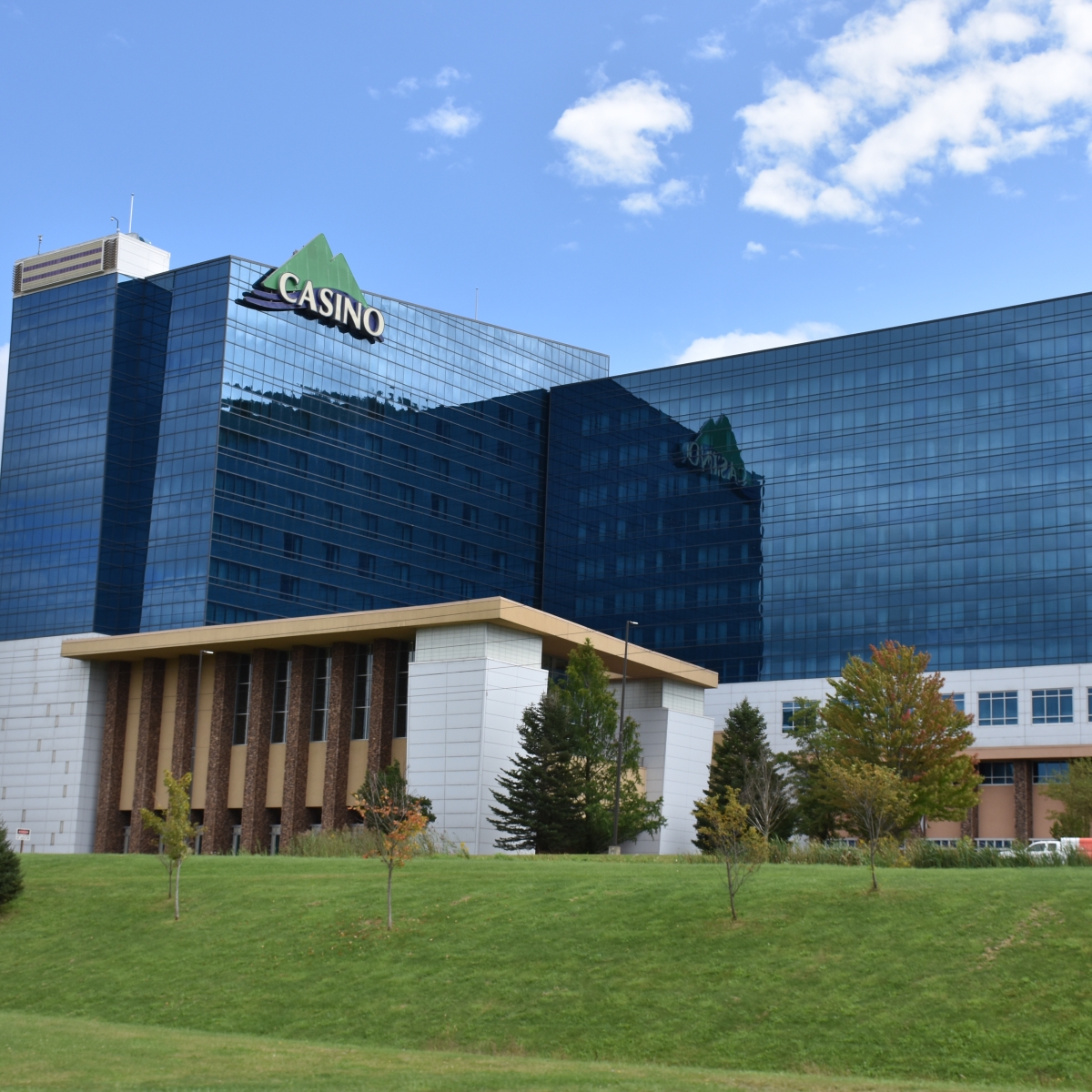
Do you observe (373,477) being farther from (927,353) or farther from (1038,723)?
(1038,723)

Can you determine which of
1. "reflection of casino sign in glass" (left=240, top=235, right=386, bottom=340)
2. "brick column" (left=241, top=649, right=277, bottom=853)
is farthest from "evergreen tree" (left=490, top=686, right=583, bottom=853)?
"reflection of casino sign in glass" (left=240, top=235, right=386, bottom=340)

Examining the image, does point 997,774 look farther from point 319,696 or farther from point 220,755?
point 220,755

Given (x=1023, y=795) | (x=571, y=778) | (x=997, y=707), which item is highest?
(x=997, y=707)

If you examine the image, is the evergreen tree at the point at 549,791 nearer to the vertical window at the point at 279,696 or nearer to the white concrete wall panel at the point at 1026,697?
the vertical window at the point at 279,696

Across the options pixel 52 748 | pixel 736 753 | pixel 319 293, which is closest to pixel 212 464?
pixel 319 293

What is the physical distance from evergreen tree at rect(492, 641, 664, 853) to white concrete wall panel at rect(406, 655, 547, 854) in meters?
3.43

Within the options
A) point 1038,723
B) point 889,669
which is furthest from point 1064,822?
point 1038,723

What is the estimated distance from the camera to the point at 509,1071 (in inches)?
854

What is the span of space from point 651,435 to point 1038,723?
144ft

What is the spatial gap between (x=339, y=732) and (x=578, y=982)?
4684 cm

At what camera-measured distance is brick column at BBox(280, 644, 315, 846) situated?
73.9 meters

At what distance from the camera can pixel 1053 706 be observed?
99500 millimetres

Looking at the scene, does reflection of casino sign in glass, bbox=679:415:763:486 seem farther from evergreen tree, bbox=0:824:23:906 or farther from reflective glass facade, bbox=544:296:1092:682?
evergreen tree, bbox=0:824:23:906

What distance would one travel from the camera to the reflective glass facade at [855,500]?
104562mm
